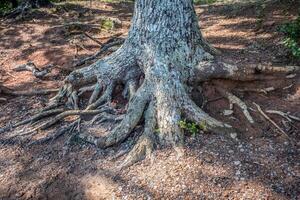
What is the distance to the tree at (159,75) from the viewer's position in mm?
4445

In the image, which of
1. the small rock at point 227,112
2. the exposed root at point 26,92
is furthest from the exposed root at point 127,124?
the exposed root at point 26,92

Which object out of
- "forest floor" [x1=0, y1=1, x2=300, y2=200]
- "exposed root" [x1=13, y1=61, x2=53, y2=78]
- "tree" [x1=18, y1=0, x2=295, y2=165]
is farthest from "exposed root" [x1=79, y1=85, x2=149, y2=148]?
"exposed root" [x1=13, y1=61, x2=53, y2=78]

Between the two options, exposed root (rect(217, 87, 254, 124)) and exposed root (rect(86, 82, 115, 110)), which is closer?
exposed root (rect(217, 87, 254, 124))

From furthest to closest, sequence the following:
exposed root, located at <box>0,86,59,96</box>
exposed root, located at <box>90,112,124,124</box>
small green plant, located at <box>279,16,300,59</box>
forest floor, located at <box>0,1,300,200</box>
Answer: exposed root, located at <box>0,86,59,96</box>, small green plant, located at <box>279,16,300,59</box>, exposed root, located at <box>90,112,124,124</box>, forest floor, located at <box>0,1,300,200</box>

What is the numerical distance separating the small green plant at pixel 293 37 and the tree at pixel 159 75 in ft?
1.31

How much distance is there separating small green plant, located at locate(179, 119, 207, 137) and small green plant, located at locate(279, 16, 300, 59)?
6.37 ft

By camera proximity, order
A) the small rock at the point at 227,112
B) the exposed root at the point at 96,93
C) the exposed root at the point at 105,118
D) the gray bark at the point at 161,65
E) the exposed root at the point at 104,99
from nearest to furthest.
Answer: the gray bark at the point at 161,65
the small rock at the point at 227,112
the exposed root at the point at 105,118
the exposed root at the point at 104,99
the exposed root at the point at 96,93

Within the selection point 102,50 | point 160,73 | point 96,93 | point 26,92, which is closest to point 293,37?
point 160,73

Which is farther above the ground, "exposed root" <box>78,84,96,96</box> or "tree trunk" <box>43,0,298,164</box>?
"tree trunk" <box>43,0,298,164</box>

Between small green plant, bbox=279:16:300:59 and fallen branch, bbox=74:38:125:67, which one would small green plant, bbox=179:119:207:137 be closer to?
small green plant, bbox=279:16:300:59

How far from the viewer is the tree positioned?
4445 millimetres

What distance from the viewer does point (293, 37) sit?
579 cm

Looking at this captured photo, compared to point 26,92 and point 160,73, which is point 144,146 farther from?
point 26,92

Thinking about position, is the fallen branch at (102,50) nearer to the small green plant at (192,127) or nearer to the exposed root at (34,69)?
the exposed root at (34,69)
